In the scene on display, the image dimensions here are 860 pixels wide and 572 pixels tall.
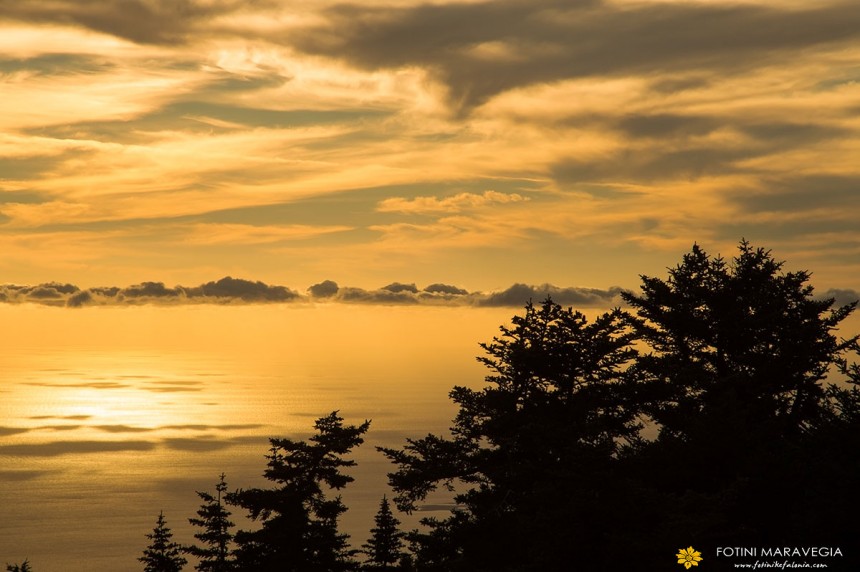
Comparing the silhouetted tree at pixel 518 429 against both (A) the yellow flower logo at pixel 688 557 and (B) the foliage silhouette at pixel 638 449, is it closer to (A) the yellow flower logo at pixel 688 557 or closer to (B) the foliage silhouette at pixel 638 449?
(B) the foliage silhouette at pixel 638 449

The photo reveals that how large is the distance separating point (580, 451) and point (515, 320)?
1120 cm

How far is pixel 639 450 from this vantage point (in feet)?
81.1

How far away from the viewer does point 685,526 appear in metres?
18.8

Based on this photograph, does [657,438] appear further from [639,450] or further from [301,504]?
[301,504]

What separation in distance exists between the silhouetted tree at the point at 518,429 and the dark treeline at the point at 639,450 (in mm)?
74

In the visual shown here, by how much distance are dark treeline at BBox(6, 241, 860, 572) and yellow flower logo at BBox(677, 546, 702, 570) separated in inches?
3.1

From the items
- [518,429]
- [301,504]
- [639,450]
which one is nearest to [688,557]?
[639,450]

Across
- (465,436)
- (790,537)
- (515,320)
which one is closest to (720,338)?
A: (515,320)

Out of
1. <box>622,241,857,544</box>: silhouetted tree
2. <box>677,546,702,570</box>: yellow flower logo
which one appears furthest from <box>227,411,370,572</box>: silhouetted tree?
<box>677,546,702,570</box>: yellow flower logo

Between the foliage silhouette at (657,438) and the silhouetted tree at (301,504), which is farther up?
the foliage silhouette at (657,438)

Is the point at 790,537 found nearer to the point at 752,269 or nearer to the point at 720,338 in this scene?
the point at 720,338

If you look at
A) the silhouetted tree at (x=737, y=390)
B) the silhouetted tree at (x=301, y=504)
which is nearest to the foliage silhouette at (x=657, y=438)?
the silhouetted tree at (x=737, y=390)

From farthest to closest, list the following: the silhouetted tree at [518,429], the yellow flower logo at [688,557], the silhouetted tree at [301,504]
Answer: the silhouetted tree at [301,504], the silhouetted tree at [518,429], the yellow flower logo at [688,557]

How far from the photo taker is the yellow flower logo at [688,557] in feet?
60.9
